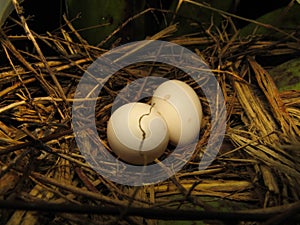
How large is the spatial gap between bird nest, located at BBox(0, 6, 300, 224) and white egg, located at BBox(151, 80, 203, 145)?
39mm

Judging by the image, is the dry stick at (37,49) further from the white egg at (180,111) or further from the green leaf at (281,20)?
the green leaf at (281,20)

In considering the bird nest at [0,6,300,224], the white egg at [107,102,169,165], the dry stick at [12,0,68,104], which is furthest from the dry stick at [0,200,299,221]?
the dry stick at [12,0,68,104]

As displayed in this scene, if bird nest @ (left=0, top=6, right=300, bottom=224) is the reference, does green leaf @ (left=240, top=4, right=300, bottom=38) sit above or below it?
above

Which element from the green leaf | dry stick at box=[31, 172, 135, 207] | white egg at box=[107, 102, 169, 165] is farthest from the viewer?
the green leaf

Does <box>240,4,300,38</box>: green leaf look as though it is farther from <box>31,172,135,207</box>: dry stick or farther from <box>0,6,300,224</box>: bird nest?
<box>31,172,135,207</box>: dry stick

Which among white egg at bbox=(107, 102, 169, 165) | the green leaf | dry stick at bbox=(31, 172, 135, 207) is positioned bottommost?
dry stick at bbox=(31, 172, 135, 207)

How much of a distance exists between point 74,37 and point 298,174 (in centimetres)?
64

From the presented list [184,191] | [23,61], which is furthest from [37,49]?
[184,191]

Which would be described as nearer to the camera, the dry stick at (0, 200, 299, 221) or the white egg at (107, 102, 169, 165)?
the dry stick at (0, 200, 299, 221)

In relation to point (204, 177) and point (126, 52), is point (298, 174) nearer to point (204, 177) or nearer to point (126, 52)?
point (204, 177)

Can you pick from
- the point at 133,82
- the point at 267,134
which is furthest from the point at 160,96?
the point at 267,134

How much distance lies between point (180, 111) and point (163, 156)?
0.10 meters

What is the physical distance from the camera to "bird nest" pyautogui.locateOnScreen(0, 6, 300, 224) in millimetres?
854

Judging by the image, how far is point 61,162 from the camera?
→ 1.00 meters
